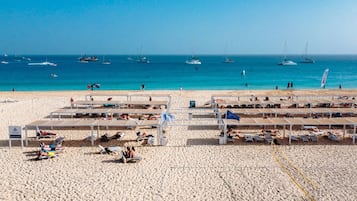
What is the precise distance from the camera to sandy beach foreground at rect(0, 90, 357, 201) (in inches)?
388

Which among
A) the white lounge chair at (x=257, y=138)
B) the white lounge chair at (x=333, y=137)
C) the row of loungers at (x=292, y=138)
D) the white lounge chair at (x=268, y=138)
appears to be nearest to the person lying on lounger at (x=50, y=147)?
the row of loungers at (x=292, y=138)

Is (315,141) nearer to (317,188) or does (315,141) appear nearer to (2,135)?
(317,188)

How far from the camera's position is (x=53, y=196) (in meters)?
9.66

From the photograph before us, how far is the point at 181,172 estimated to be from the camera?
37.9 ft

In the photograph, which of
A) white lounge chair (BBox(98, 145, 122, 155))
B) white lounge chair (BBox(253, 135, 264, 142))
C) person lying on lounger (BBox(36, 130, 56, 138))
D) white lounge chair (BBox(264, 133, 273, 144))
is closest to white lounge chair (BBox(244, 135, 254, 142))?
white lounge chair (BBox(253, 135, 264, 142))

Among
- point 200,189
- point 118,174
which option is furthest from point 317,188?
point 118,174

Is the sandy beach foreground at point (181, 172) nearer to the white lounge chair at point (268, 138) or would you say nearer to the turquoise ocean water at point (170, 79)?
the white lounge chair at point (268, 138)

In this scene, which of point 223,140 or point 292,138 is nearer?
point 223,140

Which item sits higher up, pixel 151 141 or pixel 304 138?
pixel 304 138

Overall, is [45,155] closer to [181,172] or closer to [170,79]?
[181,172]

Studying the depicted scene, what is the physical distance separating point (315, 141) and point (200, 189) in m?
7.90

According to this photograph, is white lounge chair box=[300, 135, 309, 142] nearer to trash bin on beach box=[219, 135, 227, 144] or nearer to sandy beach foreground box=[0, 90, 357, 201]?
sandy beach foreground box=[0, 90, 357, 201]

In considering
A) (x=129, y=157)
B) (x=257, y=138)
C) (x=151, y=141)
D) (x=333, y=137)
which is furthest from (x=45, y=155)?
(x=333, y=137)

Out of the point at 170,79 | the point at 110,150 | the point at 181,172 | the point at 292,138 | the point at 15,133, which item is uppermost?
the point at 170,79
